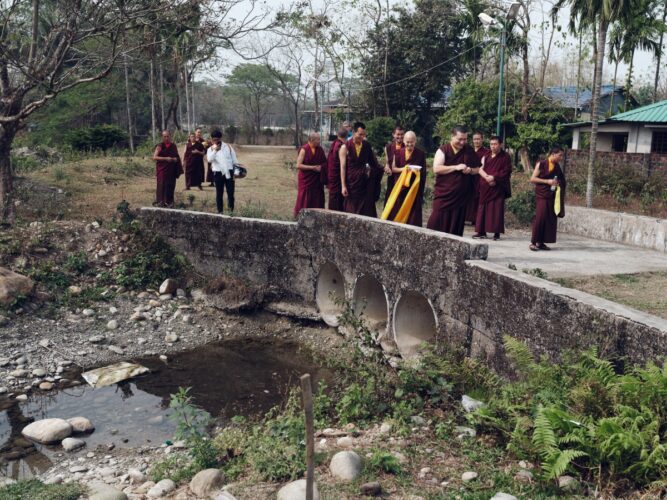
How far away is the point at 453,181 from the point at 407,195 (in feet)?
2.31

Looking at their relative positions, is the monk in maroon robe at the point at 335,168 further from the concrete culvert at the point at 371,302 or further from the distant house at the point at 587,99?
the distant house at the point at 587,99

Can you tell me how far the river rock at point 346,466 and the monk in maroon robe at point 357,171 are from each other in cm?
536

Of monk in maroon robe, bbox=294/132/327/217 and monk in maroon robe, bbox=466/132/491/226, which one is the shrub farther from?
monk in maroon robe, bbox=466/132/491/226

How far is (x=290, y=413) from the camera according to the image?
5645 millimetres

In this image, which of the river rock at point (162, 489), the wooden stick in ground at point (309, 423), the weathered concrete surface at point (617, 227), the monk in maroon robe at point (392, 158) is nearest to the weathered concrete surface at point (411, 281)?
the monk in maroon robe at point (392, 158)

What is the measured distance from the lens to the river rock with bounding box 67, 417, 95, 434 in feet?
20.9

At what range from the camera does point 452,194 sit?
848 cm

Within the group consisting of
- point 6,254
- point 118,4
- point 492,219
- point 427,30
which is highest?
point 427,30

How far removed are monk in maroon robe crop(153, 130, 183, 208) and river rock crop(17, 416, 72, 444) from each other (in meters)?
6.17

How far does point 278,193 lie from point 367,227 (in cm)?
692

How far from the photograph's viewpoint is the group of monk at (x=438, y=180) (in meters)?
8.48

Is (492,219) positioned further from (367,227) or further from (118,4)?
(118,4)

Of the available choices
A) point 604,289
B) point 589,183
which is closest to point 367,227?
point 604,289

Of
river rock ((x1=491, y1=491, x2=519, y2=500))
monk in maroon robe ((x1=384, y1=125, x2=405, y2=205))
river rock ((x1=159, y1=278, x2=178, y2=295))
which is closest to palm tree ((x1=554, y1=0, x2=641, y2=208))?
monk in maroon robe ((x1=384, y1=125, x2=405, y2=205))
